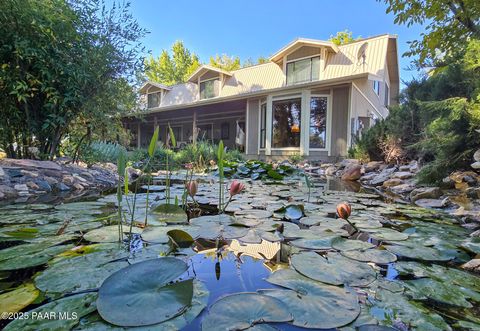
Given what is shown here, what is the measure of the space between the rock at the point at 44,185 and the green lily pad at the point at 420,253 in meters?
3.33

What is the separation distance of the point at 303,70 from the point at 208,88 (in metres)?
4.93

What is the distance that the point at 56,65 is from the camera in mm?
3367

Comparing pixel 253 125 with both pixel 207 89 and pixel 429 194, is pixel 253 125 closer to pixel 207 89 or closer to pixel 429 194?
pixel 207 89

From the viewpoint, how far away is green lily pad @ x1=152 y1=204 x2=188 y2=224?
160cm

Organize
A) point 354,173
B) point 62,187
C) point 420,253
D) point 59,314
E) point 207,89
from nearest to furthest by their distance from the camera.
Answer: point 59,314, point 420,253, point 62,187, point 354,173, point 207,89

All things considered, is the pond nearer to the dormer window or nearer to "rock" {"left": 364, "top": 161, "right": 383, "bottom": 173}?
"rock" {"left": 364, "top": 161, "right": 383, "bottom": 173}

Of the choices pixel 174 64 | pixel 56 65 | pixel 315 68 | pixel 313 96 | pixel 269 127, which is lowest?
pixel 56 65

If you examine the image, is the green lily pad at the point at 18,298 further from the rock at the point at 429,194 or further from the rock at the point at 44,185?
the rock at the point at 429,194

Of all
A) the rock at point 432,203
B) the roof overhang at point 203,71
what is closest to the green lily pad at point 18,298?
the rock at point 432,203

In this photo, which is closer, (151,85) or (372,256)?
(372,256)

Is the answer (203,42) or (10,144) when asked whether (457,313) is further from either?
(203,42)

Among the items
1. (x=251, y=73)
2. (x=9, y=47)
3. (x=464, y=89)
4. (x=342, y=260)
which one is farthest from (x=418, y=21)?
(x=251, y=73)

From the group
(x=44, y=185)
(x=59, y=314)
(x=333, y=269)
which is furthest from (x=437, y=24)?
(x=44, y=185)

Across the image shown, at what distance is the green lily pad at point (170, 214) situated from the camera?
5.24 feet
